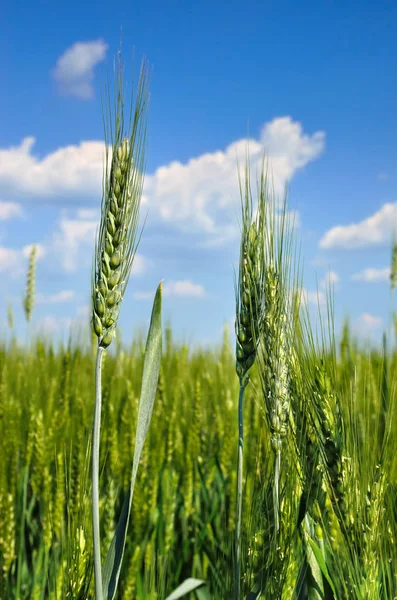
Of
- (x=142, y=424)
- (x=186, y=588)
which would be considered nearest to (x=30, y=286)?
(x=186, y=588)

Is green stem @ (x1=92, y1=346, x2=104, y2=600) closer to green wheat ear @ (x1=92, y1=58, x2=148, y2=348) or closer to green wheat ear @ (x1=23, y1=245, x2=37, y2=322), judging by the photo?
green wheat ear @ (x1=92, y1=58, x2=148, y2=348)

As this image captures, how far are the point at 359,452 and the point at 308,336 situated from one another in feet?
0.62

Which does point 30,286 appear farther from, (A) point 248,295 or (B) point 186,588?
(A) point 248,295

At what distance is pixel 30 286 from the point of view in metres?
5.01

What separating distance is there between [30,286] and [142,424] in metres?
4.24

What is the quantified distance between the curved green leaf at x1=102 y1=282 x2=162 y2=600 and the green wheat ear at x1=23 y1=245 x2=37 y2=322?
4093mm

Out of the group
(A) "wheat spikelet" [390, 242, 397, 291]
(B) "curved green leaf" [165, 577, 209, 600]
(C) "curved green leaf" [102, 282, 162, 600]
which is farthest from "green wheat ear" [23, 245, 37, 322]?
(C) "curved green leaf" [102, 282, 162, 600]

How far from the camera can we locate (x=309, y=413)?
943 millimetres

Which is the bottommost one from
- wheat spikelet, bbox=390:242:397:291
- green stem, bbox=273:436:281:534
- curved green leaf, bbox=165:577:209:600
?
curved green leaf, bbox=165:577:209:600

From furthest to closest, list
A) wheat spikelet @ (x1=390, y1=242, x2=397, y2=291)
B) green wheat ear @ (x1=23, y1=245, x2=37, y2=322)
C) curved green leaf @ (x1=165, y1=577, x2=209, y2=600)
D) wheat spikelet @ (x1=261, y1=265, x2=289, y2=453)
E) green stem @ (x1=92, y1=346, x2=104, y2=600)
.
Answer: green wheat ear @ (x1=23, y1=245, x2=37, y2=322), wheat spikelet @ (x1=390, y1=242, x2=397, y2=291), curved green leaf @ (x1=165, y1=577, x2=209, y2=600), wheat spikelet @ (x1=261, y1=265, x2=289, y2=453), green stem @ (x1=92, y1=346, x2=104, y2=600)

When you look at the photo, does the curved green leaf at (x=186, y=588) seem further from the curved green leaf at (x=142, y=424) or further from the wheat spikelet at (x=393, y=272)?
the wheat spikelet at (x=393, y=272)

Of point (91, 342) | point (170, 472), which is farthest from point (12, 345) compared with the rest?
point (170, 472)

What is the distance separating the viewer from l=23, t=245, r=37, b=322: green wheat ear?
4.92 m

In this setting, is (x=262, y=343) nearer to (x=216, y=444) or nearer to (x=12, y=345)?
(x=216, y=444)
